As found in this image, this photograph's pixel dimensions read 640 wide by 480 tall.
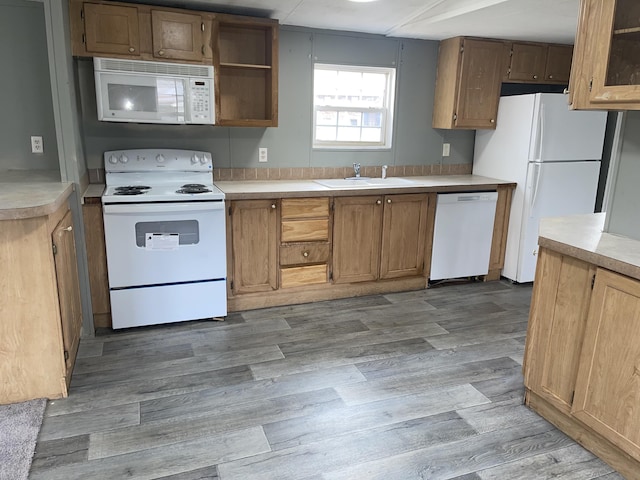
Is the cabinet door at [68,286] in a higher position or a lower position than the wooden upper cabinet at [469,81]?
lower

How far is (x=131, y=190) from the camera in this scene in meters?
3.10

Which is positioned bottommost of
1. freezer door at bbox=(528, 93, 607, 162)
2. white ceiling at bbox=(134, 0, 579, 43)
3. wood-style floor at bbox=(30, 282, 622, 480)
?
wood-style floor at bbox=(30, 282, 622, 480)

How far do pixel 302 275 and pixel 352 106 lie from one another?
158 centimetres

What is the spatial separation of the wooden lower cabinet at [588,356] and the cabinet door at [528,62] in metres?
2.55

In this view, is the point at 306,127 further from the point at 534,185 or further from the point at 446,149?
the point at 534,185

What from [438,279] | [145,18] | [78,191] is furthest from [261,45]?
[438,279]

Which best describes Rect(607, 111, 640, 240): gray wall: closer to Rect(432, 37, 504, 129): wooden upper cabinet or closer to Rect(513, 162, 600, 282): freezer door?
Rect(513, 162, 600, 282): freezer door

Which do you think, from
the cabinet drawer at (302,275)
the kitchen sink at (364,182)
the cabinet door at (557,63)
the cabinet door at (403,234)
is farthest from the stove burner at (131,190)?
the cabinet door at (557,63)

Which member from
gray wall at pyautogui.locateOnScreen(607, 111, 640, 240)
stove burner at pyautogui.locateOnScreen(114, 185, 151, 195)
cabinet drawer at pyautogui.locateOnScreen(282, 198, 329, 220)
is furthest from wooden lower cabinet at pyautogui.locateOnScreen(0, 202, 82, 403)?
gray wall at pyautogui.locateOnScreen(607, 111, 640, 240)

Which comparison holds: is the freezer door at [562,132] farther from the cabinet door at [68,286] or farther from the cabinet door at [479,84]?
the cabinet door at [68,286]

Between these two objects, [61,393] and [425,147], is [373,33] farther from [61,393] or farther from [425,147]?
[61,393]

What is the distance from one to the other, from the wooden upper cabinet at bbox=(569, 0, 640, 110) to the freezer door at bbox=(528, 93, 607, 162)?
1875 millimetres

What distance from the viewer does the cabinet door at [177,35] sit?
306cm

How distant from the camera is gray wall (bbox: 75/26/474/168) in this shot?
3.40m
